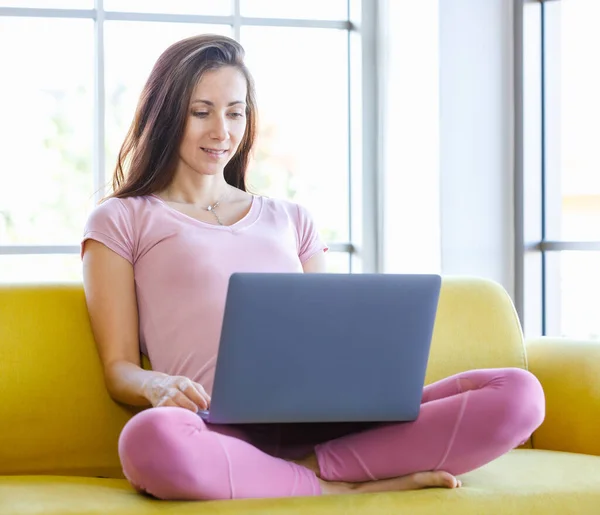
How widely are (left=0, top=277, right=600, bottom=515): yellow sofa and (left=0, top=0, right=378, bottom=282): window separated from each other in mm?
1309

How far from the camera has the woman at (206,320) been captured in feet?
5.20

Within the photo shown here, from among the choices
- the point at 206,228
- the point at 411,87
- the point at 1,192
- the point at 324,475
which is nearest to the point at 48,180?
the point at 1,192

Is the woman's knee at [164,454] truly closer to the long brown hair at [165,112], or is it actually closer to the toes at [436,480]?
the toes at [436,480]

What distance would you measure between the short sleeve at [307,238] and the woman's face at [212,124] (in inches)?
9.2

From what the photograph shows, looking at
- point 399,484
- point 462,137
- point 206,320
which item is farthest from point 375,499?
point 462,137

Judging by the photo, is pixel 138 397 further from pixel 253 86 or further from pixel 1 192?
pixel 1 192

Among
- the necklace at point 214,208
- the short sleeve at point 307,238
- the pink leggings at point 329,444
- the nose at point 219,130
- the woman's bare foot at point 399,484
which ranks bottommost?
the woman's bare foot at point 399,484

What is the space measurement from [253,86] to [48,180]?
1342 millimetres

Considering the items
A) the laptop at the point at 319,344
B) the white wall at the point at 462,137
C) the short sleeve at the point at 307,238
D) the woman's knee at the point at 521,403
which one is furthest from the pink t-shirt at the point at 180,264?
the white wall at the point at 462,137

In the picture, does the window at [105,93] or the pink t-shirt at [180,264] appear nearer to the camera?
the pink t-shirt at [180,264]

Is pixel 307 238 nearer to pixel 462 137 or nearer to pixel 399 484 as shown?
pixel 399 484

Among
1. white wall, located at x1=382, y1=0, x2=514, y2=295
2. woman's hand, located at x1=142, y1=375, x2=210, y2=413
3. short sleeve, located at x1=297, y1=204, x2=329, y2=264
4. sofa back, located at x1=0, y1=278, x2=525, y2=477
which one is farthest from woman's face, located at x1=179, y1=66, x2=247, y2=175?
white wall, located at x1=382, y1=0, x2=514, y2=295

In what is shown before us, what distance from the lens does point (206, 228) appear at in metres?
2.07

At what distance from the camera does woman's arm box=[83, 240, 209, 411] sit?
189cm
